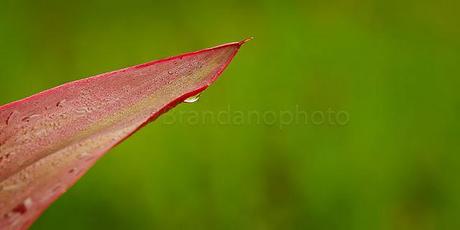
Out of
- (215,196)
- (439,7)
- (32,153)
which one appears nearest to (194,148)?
(215,196)

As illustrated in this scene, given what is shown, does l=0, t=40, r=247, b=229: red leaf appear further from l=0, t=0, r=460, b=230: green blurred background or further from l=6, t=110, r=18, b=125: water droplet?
l=0, t=0, r=460, b=230: green blurred background

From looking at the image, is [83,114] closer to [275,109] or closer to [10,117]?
[10,117]

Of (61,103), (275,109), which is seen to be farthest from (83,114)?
(275,109)

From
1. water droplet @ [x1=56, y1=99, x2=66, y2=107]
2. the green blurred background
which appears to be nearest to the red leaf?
water droplet @ [x1=56, y1=99, x2=66, y2=107]

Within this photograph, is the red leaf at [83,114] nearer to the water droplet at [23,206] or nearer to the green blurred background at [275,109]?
the water droplet at [23,206]

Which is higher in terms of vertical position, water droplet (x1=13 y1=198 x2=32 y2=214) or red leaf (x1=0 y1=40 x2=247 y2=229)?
red leaf (x1=0 y1=40 x2=247 y2=229)

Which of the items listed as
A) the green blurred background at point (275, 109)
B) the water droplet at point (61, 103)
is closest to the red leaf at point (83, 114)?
the water droplet at point (61, 103)

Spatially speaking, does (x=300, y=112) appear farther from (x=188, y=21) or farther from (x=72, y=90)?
(x=72, y=90)
